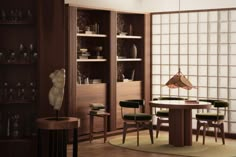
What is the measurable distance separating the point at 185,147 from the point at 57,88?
2.64m

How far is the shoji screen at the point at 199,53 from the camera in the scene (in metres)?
8.99

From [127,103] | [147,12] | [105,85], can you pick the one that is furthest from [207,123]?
[147,12]

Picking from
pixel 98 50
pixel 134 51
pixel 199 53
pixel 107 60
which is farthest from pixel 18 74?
pixel 199 53

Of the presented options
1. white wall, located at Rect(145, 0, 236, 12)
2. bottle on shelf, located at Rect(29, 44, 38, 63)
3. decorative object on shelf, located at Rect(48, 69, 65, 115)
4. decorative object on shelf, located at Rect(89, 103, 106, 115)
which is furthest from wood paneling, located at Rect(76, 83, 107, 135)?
decorative object on shelf, located at Rect(48, 69, 65, 115)

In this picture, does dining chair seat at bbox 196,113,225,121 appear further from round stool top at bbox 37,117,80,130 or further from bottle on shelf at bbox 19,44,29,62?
bottle on shelf at bbox 19,44,29,62

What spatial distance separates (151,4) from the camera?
390 inches

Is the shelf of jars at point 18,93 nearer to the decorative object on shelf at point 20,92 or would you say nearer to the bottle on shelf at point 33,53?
the decorative object on shelf at point 20,92

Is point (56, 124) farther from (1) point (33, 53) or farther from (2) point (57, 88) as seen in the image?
(1) point (33, 53)

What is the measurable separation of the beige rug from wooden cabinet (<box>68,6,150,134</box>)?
0.80m

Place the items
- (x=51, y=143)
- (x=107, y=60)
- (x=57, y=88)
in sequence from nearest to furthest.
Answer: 1. (x=57, y=88)
2. (x=51, y=143)
3. (x=107, y=60)

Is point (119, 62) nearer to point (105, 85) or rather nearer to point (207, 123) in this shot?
point (105, 85)

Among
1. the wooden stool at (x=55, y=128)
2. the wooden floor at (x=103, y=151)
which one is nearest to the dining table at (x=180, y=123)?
the wooden floor at (x=103, y=151)

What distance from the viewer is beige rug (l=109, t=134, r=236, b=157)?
24.1 ft

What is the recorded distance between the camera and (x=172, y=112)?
7.91 metres
